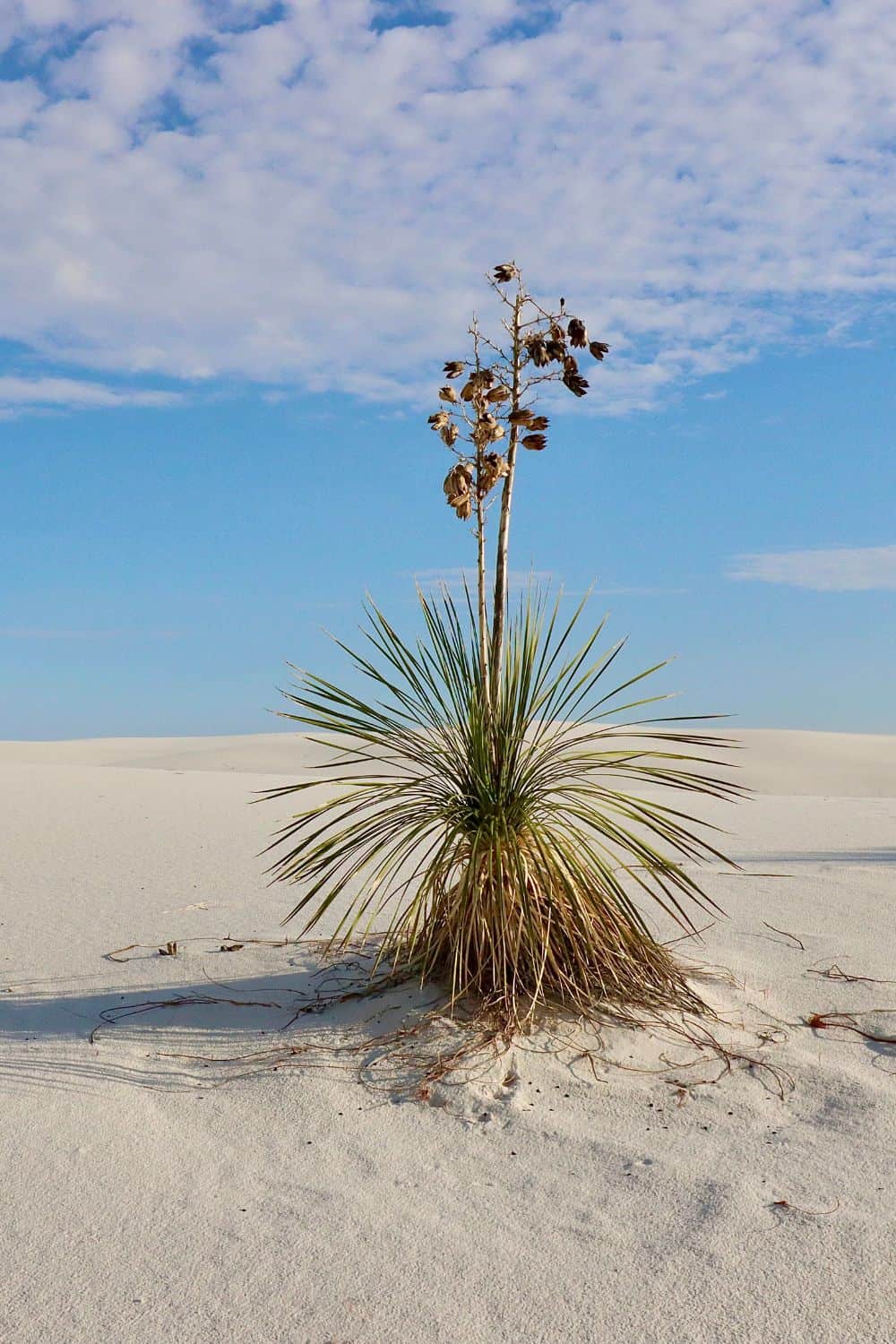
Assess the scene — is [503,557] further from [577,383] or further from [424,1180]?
[424,1180]

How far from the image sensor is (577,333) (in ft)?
12.3

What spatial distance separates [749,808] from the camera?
984 centimetres

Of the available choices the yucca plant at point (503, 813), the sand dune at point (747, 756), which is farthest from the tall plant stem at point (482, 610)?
the sand dune at point (747, 756)

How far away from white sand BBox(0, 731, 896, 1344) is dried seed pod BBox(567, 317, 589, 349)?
229 cm

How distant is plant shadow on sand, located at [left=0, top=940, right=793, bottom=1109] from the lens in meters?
3.38

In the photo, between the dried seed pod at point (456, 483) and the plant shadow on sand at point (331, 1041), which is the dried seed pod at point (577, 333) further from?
the plant shadow on sand at point (331, 1041)

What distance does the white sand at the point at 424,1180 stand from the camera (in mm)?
2307

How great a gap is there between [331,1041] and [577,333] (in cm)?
248

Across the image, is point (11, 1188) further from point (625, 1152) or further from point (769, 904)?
point (769, 904)

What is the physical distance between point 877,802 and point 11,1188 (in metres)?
9.27

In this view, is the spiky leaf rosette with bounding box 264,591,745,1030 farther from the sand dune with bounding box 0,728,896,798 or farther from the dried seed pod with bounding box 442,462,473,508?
the sand dune with bounding box 0,728,896,798

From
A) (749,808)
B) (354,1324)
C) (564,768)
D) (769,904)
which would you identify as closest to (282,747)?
(749,808)

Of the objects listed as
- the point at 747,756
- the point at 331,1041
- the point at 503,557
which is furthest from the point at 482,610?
the point at 747,756

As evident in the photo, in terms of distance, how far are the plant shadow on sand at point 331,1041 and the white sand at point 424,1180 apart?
0.7 inches
